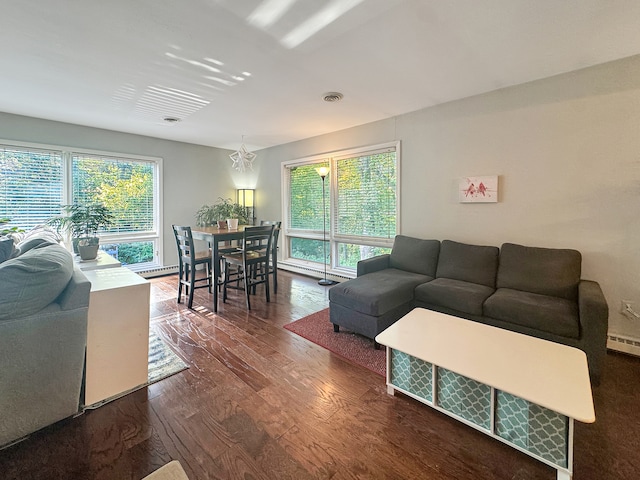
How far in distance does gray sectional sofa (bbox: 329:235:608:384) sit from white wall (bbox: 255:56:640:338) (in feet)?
0.85

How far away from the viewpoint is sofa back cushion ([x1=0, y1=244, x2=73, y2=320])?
135 cm

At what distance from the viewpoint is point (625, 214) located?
2314mm

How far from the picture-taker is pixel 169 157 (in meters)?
4.93

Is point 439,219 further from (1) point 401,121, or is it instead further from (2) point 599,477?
(2) point 599,477

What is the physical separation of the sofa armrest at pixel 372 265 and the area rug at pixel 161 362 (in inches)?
A: 75.8

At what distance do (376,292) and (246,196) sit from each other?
4190 mm

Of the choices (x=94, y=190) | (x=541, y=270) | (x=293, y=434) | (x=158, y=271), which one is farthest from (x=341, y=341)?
(x=94, y=190)

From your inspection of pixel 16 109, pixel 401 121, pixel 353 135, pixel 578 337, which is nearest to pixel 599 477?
pixel 578 337

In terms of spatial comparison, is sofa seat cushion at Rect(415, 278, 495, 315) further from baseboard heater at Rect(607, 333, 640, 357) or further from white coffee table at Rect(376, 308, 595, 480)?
baseboard heater at Rect(607, 333, 640, 357)

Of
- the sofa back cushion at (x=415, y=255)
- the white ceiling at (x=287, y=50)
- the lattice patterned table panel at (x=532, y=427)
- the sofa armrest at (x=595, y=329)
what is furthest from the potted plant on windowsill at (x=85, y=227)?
the sofa armrest at (x=595, y=329)

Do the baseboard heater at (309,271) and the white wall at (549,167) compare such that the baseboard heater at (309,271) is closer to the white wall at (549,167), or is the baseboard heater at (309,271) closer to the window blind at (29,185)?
the white wall at (549,167)

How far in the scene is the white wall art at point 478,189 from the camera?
293 cm

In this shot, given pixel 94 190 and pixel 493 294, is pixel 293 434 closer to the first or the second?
pixel 493 294

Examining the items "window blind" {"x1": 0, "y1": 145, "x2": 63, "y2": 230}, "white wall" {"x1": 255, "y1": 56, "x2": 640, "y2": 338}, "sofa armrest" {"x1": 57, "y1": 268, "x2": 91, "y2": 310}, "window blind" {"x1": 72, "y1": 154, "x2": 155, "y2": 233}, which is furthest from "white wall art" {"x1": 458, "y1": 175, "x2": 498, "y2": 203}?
"window blind" {"x1": 0, "y1": 145, "x2": 63, "y2": 230}
